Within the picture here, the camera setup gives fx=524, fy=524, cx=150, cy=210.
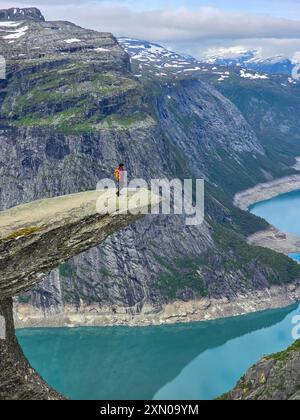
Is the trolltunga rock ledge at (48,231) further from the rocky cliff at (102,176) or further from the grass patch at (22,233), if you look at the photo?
the rocky cliff at (102,176)

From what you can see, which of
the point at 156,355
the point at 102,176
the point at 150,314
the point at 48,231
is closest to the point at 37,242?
the point at 48,231

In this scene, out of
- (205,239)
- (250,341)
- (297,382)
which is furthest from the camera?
(205,239)

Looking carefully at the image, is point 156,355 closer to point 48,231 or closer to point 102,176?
point 102,176

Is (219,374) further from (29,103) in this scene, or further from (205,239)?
(29,103)

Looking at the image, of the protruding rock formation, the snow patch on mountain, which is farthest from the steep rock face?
the snow patch on mountain

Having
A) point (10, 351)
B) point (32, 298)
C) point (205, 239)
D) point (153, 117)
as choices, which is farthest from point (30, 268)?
point (153, 117)

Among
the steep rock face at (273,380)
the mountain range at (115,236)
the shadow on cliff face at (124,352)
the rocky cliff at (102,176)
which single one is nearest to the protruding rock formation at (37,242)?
the steep rock face at (273,380)

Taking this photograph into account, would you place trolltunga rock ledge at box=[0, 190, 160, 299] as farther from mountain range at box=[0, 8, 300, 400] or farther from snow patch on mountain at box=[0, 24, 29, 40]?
snow patch on mountain at box=[0, 24, 29, 40]
